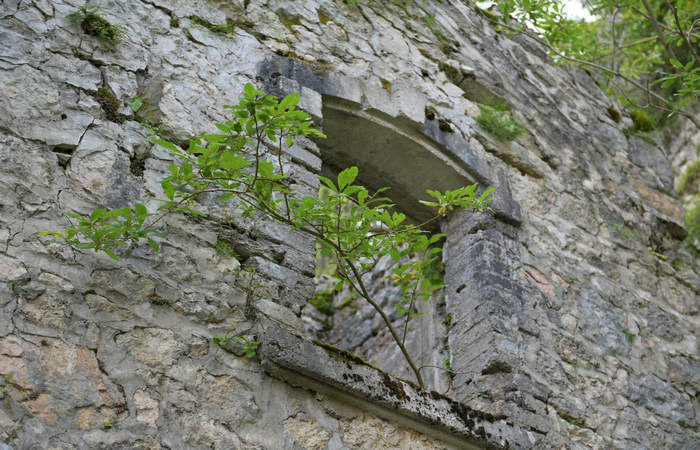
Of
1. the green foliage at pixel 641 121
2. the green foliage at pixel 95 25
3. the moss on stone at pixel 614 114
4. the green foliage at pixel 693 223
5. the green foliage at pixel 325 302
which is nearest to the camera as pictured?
the green foliage at pixel 95 25

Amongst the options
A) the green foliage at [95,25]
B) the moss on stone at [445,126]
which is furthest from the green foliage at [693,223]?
the green foliage at [95,25]

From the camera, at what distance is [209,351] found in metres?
2.38

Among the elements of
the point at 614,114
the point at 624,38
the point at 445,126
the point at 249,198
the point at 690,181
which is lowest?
the point at 249,198

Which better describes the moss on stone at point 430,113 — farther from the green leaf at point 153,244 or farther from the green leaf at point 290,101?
the green leaf at point 153,244

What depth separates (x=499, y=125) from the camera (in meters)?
4.33

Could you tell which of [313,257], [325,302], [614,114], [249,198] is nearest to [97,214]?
[249,198]

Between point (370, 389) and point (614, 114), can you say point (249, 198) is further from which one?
point (614, 114)

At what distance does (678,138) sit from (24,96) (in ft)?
21.6

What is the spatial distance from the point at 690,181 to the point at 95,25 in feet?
19.4

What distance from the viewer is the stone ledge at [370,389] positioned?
2430mm

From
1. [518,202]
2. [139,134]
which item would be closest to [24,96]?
[139,134]

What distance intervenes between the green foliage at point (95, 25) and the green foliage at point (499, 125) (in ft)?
7.35

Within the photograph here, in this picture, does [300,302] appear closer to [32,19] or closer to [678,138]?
[32,19]

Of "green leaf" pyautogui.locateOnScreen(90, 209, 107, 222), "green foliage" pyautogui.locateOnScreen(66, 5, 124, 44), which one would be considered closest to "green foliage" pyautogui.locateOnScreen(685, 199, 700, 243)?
"green foliage" pyautogui.locateOnScreen(66, 5, 124, 44)
